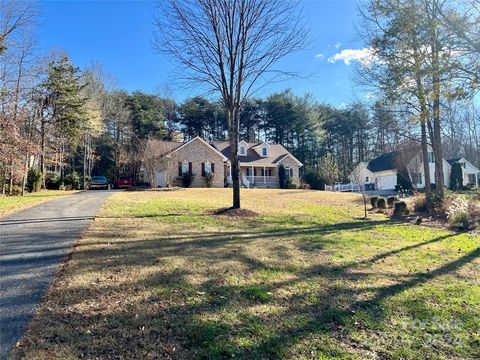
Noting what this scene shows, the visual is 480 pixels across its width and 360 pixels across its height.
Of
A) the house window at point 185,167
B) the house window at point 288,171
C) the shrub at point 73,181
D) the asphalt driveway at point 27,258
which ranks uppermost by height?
the house window at point 185,167

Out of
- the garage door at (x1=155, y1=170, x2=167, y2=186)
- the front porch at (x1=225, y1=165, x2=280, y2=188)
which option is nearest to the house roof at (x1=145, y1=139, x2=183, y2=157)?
the garage door at (x1=155, y1=170, x2=167, y2=186)

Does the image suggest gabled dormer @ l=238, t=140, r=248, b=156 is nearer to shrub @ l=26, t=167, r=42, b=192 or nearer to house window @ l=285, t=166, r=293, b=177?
house window @ l=285, t=166, r=293, b=177

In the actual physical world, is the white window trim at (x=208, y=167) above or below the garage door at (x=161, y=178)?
above

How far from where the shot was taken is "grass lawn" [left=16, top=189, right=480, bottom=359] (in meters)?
3.20

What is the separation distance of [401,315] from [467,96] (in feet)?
20.9

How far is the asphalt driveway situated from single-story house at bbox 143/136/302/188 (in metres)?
17.1

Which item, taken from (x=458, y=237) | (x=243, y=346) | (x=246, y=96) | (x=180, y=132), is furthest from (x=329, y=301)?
(x=180, y=132)

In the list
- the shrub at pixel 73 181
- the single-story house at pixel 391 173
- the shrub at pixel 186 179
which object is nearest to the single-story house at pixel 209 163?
the shrub at pixel 186 179

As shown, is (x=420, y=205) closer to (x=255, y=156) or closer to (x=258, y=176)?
(x=258, y=176)

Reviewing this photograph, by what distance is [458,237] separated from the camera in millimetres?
9852

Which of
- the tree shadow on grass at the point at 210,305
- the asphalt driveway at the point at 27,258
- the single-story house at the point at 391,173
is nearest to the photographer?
the tree shadow on grass at the point at 210,305

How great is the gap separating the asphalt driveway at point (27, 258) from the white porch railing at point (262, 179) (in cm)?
2641

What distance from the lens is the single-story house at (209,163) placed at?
1115 inches

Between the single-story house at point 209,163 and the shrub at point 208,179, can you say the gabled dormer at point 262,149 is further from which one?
the shrub at point 208,179
